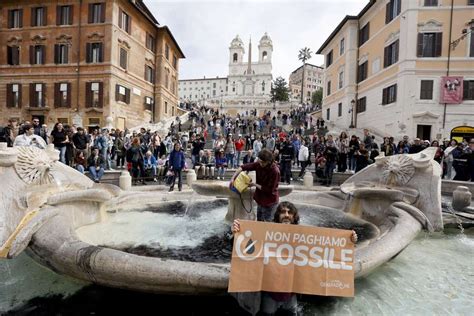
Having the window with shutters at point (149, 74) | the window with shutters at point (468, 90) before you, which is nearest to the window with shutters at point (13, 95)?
the window with shutters at point (149, 74)

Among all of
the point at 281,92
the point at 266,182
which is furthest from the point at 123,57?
the point at 281,92

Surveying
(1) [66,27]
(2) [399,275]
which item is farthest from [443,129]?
(1) [66,27]

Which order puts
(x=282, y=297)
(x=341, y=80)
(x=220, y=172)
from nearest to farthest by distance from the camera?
(x=282, y=297) → (x=220, y=172) → (x=341, y=80)

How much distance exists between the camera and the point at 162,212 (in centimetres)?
704

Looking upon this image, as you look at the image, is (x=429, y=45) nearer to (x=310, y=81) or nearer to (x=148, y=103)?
(x=148, y=103)

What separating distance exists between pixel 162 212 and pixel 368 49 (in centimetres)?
2910

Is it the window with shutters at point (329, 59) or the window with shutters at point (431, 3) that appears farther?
the window with shutters at point (329, 59)

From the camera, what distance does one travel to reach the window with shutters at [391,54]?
24828 millimetres

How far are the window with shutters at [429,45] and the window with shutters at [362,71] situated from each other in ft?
23.1

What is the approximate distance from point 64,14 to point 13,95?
9.10 metres

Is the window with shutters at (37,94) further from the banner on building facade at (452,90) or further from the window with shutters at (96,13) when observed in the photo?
the banner on building facade at (452,90)

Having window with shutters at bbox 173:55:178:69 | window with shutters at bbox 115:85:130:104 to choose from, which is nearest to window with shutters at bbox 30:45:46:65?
window with shutters at bbox 115:85:130:104

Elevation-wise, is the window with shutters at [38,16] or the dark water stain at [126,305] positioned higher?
the window with shutters at [38,16]

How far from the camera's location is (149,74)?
36625 mm
